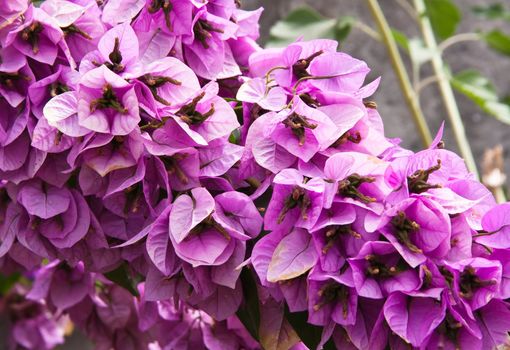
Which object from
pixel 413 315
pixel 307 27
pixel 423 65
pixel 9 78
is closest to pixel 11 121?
pixel 9 78

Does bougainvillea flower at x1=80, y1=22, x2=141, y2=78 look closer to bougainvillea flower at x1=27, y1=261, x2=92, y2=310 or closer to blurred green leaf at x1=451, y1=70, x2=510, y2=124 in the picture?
bougainvillea flower at x1=27, y1=261, x2=92, y2=310

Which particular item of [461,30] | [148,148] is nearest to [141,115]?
[148,148]

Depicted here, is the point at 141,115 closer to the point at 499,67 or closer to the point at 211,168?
the point at 211,168

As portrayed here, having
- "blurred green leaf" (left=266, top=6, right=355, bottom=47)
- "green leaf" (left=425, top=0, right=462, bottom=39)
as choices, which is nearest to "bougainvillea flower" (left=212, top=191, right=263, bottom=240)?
"blurred green leaf" (left=266, top=6, right=355, bottom=47)

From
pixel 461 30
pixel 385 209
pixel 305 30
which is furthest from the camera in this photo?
pixel 461 30

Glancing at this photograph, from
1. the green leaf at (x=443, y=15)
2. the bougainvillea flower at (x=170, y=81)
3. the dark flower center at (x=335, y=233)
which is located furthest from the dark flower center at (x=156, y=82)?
the green leaf at (x=443, y=15)

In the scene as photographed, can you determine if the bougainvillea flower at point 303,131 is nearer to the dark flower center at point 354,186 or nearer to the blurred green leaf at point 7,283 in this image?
the dark flower center at point 354,186
